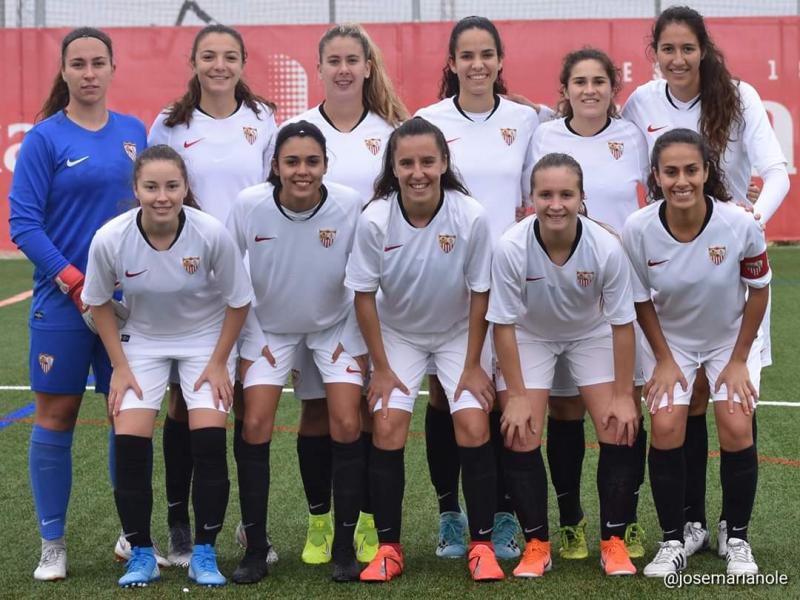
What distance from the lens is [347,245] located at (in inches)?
155

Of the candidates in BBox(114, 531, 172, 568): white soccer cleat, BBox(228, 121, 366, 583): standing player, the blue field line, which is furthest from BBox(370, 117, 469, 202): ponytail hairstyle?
the blue field line

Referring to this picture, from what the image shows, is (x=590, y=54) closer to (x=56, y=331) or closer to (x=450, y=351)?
(x=450, y=351)

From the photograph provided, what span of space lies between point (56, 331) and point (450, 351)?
1.32m

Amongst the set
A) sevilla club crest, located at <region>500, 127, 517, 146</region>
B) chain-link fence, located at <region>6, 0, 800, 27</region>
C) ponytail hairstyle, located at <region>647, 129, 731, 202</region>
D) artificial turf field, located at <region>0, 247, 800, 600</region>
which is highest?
chain-link fence, located at <region>6, 0, 800, 27</region>

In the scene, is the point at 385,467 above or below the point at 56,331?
below

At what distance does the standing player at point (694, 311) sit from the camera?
3.74 meters

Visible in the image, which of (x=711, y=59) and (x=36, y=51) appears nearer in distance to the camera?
(x=711, y=59)

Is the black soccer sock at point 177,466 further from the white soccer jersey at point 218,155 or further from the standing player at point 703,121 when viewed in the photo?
the standing player at point 703,121

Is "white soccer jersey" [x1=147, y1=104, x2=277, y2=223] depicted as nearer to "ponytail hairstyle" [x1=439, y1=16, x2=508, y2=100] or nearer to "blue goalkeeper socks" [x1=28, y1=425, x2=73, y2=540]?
"ponytail hairstyle" [x1=439, y1=16, x2=508, y2=100]

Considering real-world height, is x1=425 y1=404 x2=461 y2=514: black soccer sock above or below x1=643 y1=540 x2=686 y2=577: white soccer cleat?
above

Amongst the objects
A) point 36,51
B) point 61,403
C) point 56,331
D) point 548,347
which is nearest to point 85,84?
point 56,331

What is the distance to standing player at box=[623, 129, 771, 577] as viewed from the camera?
12.3 feet

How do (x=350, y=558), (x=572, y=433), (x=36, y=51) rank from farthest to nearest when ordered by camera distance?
(x=36, y=51), (x=572, y=433), (x=350, y=558)

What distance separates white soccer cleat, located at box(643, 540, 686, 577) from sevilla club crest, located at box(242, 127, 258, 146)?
78.4 inches
